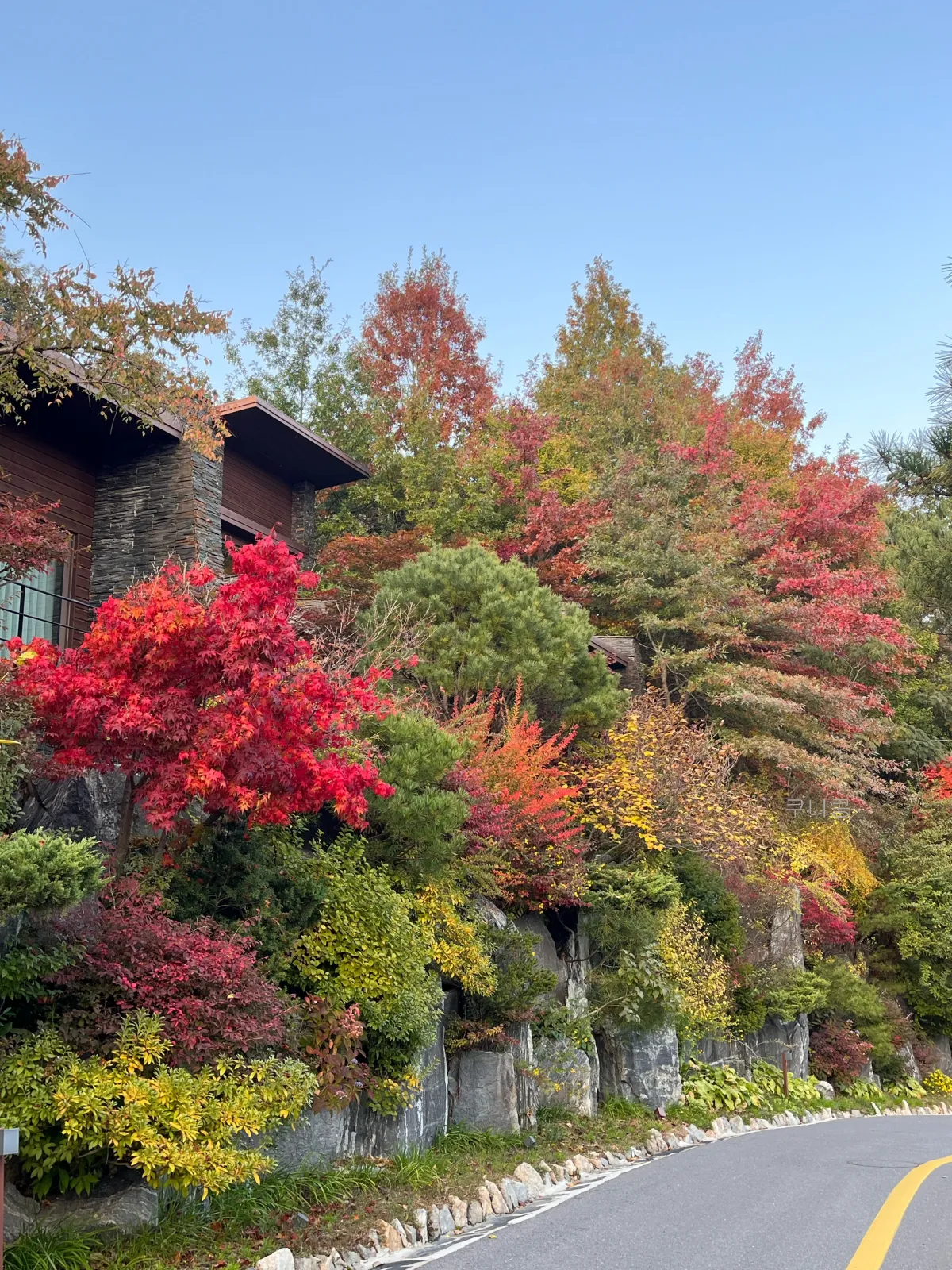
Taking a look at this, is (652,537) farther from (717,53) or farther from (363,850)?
(363,850)

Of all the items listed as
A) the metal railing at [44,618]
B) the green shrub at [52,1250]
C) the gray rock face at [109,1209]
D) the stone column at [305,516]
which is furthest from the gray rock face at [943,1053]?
the green shrub at [52,1250]

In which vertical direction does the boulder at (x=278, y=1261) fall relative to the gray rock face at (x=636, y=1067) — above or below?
above

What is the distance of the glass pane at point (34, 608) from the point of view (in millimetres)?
14312

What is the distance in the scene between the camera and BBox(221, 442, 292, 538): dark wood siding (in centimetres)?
1945

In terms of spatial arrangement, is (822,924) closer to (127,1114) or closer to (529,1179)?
(529,1179)

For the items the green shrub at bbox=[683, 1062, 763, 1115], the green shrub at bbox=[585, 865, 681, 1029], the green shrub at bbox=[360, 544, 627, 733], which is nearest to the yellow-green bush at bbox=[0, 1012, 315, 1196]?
the green shrub at bbox=[585, 865, 681, 1029]

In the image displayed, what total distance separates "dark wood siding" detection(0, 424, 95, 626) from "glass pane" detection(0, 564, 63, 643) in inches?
8.2

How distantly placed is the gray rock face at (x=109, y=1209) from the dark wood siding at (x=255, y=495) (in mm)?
13145

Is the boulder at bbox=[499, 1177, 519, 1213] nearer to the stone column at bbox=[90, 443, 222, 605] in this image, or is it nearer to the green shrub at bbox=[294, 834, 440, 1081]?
the green shrub at bbox=[294, 834, 440, 1081]

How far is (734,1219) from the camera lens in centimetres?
800

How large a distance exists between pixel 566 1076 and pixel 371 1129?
13.8ft

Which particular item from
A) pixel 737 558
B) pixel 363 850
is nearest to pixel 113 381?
pixel 363 850

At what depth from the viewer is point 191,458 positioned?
15539 mm

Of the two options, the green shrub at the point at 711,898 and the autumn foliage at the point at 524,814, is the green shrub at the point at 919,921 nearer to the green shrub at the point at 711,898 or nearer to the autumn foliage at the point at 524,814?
the green shrub at the point at 711,898
